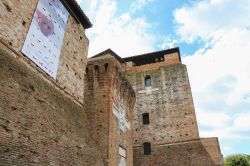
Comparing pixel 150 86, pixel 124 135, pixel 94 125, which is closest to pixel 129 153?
pixel 124 135

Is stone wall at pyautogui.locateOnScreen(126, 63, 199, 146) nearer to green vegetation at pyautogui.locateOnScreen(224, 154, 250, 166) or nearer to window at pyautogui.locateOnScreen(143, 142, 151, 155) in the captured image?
window at pyautogui.locateOnScreen(143, 142, 151, 155)

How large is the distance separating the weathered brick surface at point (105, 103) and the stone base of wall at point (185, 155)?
6.51 m

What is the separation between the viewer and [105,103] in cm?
1101

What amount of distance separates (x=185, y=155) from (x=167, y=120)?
10.4 ft

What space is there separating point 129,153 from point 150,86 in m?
10.3

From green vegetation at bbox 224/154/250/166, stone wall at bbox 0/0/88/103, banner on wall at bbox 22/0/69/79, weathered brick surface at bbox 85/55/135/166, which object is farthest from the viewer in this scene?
green vegetation at bbox 224/154/250/166

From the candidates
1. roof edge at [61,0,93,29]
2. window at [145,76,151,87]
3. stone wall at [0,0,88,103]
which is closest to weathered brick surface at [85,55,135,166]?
stone wall at [0,0,88,103]

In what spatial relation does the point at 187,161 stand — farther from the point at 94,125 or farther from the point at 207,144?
the point at 94,125

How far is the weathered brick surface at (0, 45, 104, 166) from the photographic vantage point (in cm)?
554

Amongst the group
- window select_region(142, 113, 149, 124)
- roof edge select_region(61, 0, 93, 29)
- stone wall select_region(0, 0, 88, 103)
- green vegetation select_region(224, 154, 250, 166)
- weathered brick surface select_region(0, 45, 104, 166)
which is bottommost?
weathered brick surface select_region(0, 45, 104, 166)

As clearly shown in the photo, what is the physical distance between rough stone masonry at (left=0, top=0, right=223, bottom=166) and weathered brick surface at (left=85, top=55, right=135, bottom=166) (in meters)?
0.04

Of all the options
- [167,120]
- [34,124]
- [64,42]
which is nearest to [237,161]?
[167,120]

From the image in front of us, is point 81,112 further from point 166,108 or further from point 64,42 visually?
point 166,108

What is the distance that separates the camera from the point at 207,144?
59.7 ft
